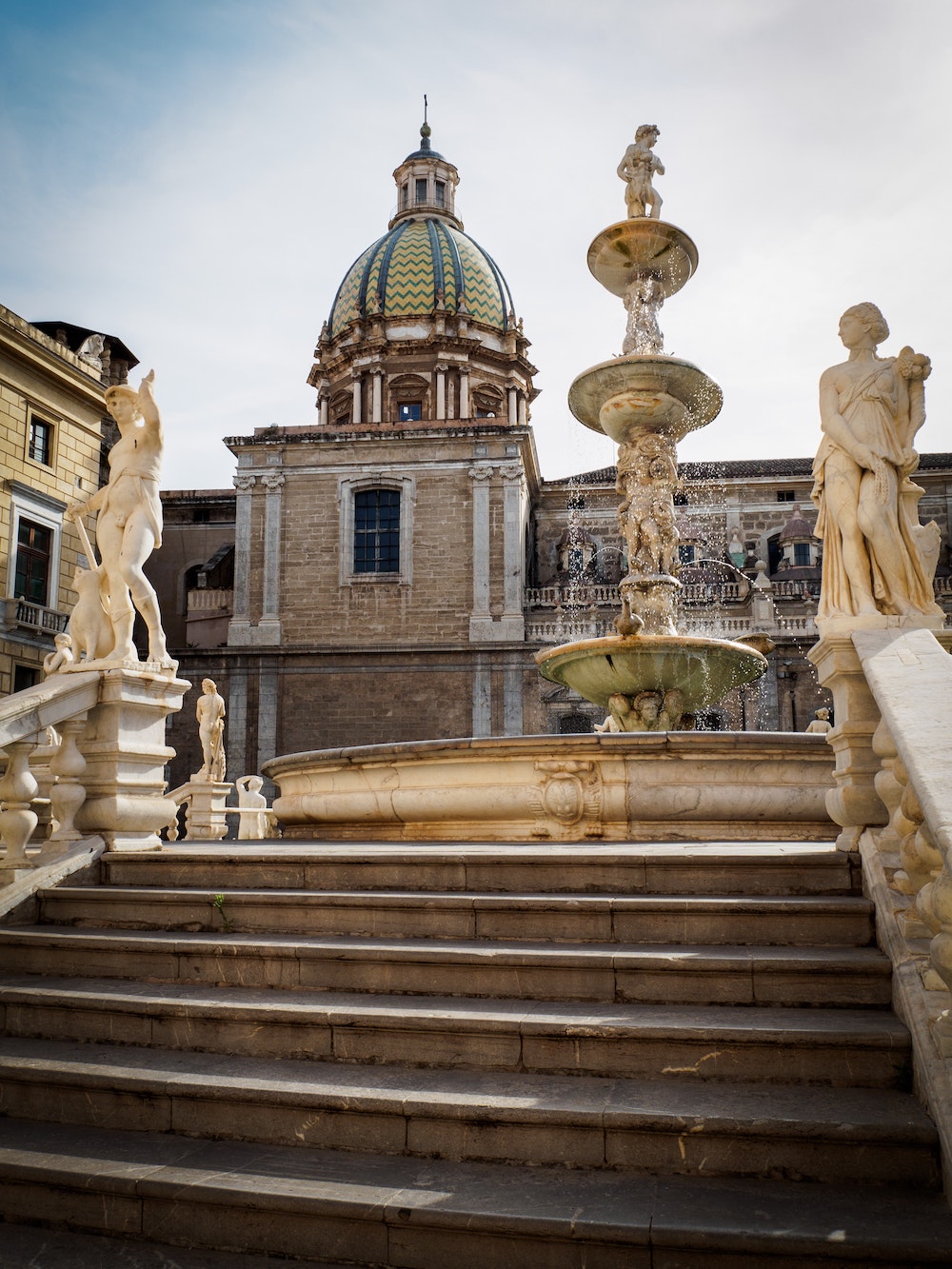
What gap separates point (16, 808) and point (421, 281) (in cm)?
3956

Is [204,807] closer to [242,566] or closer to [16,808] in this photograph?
[16,808]

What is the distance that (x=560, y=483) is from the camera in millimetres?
37312

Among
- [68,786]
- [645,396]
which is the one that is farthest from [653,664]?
[68,786]

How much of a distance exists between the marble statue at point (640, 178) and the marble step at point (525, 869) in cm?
869

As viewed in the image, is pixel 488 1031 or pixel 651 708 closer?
pixel 488 1031

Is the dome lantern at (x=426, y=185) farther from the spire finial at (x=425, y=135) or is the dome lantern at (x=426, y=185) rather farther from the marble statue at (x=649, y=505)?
the marble statue at (x=649, y=505)

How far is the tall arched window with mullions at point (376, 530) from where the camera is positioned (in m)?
33.1

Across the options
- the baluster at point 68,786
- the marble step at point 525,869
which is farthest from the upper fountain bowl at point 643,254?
the baluster at point 68,786

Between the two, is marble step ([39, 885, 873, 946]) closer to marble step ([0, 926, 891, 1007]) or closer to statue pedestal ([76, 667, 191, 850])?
marble step ([0, 926, 891, 1007])

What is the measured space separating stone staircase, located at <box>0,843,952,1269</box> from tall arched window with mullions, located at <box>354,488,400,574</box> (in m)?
28.1

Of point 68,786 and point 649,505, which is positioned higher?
point 649,505

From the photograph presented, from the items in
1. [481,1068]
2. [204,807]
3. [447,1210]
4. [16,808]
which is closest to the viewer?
[447,1210]

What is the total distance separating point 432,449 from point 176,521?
1126 centimetres

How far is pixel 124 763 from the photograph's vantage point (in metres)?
6.20
